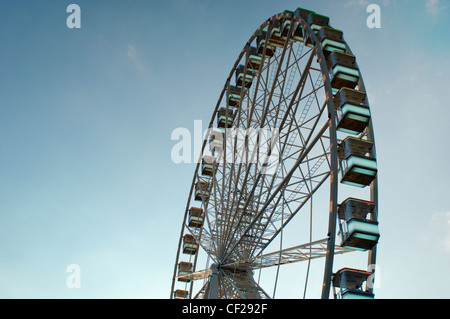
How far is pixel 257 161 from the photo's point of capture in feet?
51.8

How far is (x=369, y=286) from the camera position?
10.2 metres

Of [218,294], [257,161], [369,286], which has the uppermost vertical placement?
[257,161]

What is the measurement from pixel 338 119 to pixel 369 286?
4775 millimetres

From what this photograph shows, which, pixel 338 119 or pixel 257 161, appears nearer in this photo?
pixel 338 119

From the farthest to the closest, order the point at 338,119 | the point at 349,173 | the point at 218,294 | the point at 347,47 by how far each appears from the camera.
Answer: the point at 218,294 → the point at 347,47 → the point at 338,119 → the point at 349,173
